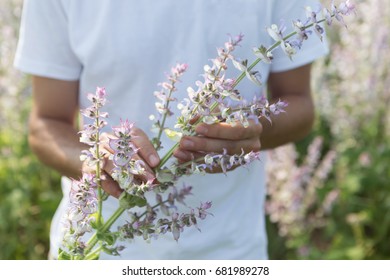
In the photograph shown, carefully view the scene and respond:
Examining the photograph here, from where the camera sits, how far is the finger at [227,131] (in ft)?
3.80

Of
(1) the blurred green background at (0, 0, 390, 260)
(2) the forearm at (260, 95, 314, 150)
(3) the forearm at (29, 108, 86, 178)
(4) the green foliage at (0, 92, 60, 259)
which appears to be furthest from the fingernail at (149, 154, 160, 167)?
(4) the green foliage at (0, 92, 60, 259)

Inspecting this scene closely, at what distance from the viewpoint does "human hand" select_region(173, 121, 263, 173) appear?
1149mm

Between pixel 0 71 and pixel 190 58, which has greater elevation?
pixel 190 58

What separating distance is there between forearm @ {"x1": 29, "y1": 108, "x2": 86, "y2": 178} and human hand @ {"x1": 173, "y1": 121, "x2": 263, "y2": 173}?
1.48ft

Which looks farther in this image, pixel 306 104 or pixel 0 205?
pixel 0 205

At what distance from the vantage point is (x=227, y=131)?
49.4 inches

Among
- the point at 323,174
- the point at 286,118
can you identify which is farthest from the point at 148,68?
the point at 323,174

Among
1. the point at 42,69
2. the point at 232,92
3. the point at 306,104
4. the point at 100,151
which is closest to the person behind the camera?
the point at 232,92

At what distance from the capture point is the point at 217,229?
1.80 metres

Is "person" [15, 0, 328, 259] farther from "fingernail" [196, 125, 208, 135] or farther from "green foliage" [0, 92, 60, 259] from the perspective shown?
"green foliage" [0, 92, 60, 259]

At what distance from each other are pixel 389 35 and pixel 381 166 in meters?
0.81
